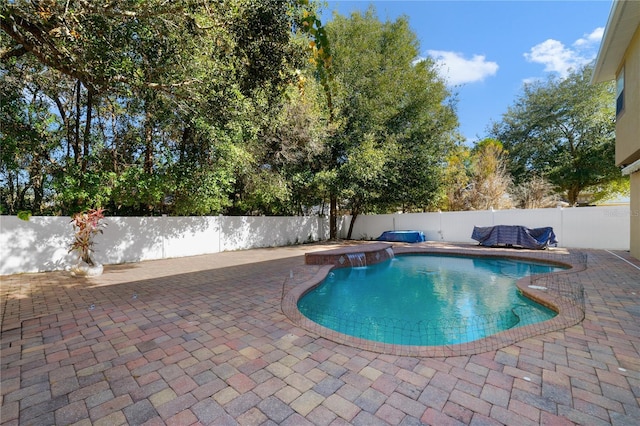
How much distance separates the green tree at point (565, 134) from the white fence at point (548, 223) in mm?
9952

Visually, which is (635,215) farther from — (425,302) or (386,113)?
(386,113)

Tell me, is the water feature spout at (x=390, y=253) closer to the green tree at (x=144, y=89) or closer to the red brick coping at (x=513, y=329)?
the red brick coping at (x=513, y=329)

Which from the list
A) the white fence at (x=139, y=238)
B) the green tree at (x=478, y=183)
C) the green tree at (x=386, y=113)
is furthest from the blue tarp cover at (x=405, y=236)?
the white fence at (x=139, y=238)

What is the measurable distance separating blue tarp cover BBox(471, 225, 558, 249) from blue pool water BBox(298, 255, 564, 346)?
2445 millimetres

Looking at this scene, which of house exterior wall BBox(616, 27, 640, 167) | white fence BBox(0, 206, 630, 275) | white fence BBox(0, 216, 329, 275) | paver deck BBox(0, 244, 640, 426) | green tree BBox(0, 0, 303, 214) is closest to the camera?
paver deck BBox(0, 244, 640, 426)

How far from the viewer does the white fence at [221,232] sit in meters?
7.46

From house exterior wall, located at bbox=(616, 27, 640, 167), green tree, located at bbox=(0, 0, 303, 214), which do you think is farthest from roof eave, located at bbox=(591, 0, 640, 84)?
green tree, located at bbox=(0, 0, 303, 214)

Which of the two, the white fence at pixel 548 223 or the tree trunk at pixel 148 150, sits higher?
the tree trunk at pixel 148 150

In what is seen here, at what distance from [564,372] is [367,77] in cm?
1383

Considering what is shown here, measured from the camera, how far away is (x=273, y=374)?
2535 mm

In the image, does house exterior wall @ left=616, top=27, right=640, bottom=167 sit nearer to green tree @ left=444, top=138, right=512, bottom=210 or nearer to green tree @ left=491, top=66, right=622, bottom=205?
green tree @ left=444, top=138, right=512, bottom=210

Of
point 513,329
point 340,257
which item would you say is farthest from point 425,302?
point 340,257

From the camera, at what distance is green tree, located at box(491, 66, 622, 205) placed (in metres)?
18.5

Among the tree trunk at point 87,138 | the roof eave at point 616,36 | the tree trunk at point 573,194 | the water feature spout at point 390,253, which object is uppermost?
the roof eave at point 616,36
